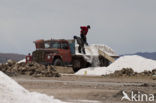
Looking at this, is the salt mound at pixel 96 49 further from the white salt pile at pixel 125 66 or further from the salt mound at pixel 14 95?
the salt mound at pixel 14 95

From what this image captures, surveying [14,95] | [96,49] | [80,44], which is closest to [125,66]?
[80,44]

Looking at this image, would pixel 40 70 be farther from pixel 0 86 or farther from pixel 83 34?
pixel 0 86

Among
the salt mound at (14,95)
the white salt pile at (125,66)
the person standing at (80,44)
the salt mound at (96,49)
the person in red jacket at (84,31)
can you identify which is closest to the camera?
the salt mound at (14,95)

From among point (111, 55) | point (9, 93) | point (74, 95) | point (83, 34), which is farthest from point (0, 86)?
point (111, 55)

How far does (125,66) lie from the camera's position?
36.1 metres

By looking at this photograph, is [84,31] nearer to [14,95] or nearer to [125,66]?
[125,66]

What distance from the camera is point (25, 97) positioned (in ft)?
37.0

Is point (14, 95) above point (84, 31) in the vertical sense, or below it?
below

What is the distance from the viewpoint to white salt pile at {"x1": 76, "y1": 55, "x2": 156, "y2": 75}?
35.3 m

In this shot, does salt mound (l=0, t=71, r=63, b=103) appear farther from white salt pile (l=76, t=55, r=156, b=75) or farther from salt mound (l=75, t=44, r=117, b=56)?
salt mound (l=75, t=44, r=117, b=56)

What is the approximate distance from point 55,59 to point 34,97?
25546 millimetres

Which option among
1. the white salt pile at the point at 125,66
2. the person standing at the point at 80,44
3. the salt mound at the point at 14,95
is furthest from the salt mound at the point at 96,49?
the salt mound at the point at 14,95

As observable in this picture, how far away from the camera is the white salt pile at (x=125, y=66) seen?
35344mm

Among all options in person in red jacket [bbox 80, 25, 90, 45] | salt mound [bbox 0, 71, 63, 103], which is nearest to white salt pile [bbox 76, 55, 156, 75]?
person in red jacket [bbox 80, 25, 90, 45]
